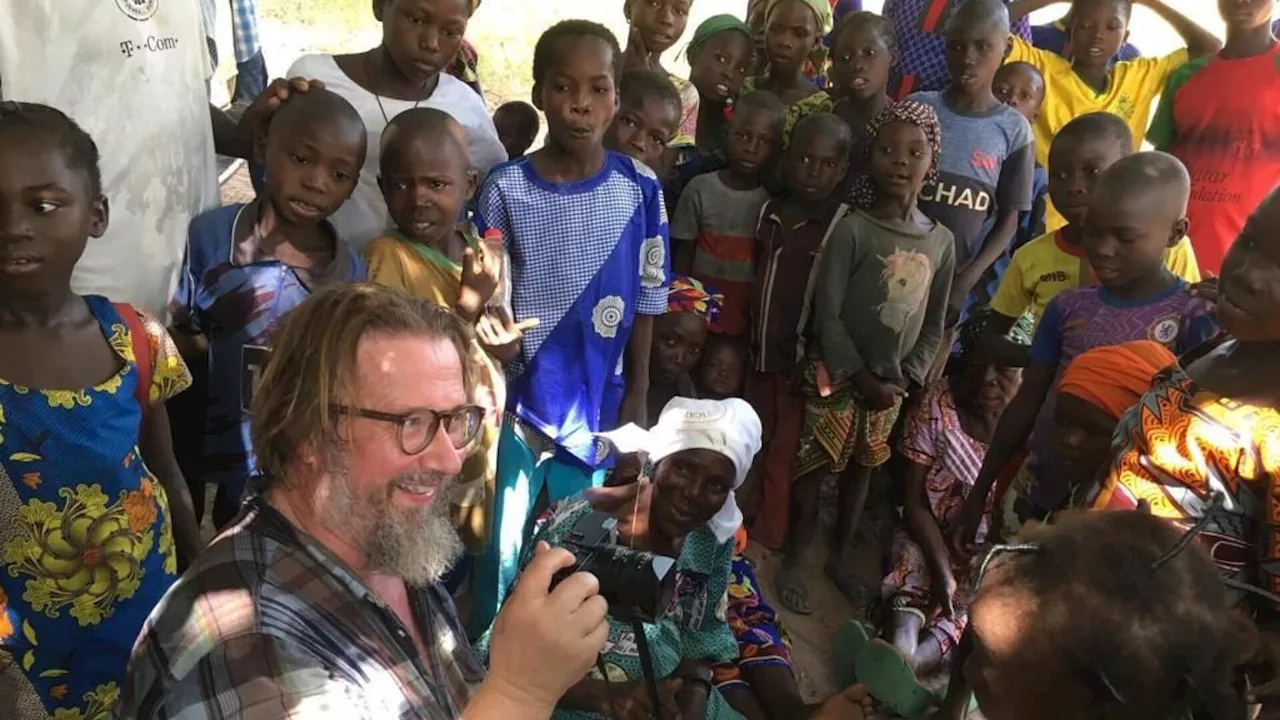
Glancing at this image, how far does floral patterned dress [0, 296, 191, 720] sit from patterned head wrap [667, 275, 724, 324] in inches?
68.1

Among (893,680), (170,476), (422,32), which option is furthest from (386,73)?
(893,680)

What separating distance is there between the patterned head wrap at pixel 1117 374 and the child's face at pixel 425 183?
62.4 inches

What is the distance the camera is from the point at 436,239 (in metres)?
2.38

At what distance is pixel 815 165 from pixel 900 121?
1.05ft

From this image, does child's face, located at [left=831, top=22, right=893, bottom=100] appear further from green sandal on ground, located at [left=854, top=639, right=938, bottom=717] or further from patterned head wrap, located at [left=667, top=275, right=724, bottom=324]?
green sandal on ground, located at [left=854, top=639, right=938, bottom=717]

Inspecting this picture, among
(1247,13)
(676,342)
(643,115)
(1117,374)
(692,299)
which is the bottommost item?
(676,342)

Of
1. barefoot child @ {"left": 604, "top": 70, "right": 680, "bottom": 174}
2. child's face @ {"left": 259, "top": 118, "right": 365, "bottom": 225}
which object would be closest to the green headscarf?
barefoot child @ {"left": 604, "top": 70, "right": 680, "bottom": 174}

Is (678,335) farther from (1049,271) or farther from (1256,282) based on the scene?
(1256,282)

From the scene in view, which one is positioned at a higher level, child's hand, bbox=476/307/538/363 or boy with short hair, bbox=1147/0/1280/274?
boy with short hair, bbox=1147/0/1280/274

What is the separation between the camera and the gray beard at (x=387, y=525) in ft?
4.31

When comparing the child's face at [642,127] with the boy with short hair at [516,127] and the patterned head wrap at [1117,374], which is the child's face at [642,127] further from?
the patterned head wrap at [1117,374]

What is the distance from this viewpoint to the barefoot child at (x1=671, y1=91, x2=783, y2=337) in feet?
11.0

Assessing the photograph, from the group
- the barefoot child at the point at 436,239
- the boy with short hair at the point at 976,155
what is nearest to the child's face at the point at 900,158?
the boy with short hair at the point at 976,155

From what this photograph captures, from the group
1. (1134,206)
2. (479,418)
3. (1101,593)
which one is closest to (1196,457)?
(1101,593)
